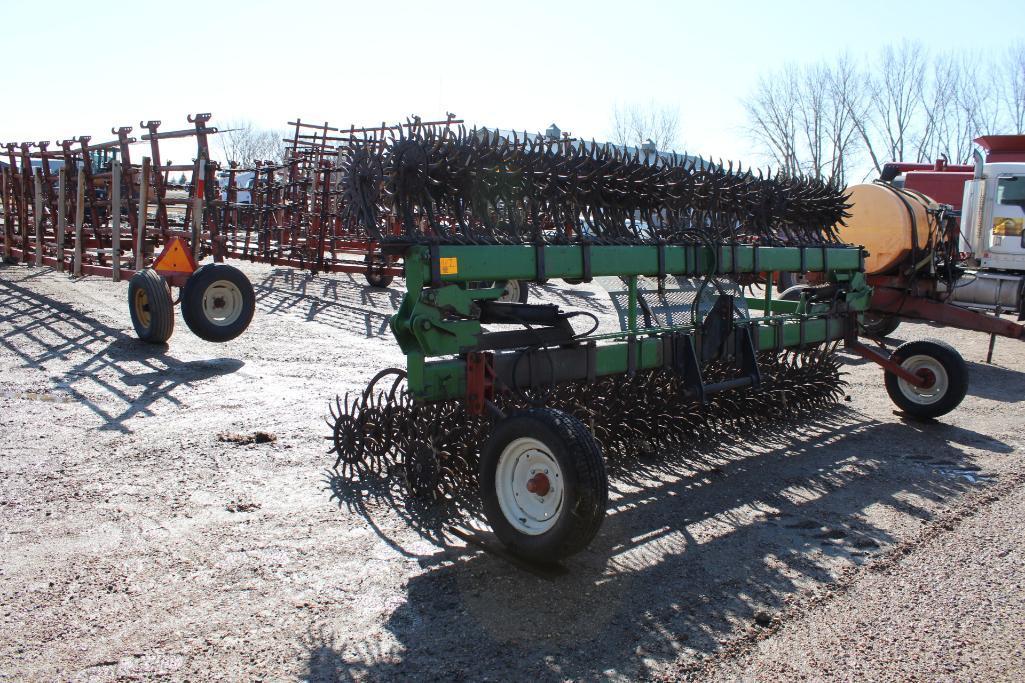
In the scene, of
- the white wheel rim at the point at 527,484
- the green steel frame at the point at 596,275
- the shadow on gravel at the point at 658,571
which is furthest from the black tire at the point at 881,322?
the white wheel rim at the point at 527,484

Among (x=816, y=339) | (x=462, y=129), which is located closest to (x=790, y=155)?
(x=816, y=339)

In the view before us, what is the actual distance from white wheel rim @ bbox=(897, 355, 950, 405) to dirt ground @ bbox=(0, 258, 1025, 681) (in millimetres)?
232

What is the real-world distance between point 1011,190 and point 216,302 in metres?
10.8

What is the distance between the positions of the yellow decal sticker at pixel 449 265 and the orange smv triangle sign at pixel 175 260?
5895mm

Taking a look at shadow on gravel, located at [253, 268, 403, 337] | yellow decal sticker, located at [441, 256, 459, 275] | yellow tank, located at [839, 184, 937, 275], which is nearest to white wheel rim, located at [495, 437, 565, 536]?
yellow decal sticker, located at [441, 256, 459, 275]

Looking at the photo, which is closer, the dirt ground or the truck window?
the dirt ground

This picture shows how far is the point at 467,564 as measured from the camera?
375 centimetres

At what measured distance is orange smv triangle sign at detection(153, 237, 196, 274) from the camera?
905 centimetres

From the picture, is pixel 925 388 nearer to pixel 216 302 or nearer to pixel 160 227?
pixel 216 302

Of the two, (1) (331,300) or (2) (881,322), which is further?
(1) (331,300)

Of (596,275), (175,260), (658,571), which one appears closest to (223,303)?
(175,260)

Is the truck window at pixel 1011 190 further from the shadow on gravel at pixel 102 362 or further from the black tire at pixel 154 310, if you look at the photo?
the black tire at pixel 154 310

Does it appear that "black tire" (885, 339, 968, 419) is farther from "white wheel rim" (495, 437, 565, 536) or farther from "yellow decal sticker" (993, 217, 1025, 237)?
"yellow decal sticker" (993, 217, 1025, 237)

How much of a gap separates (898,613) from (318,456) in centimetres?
346
